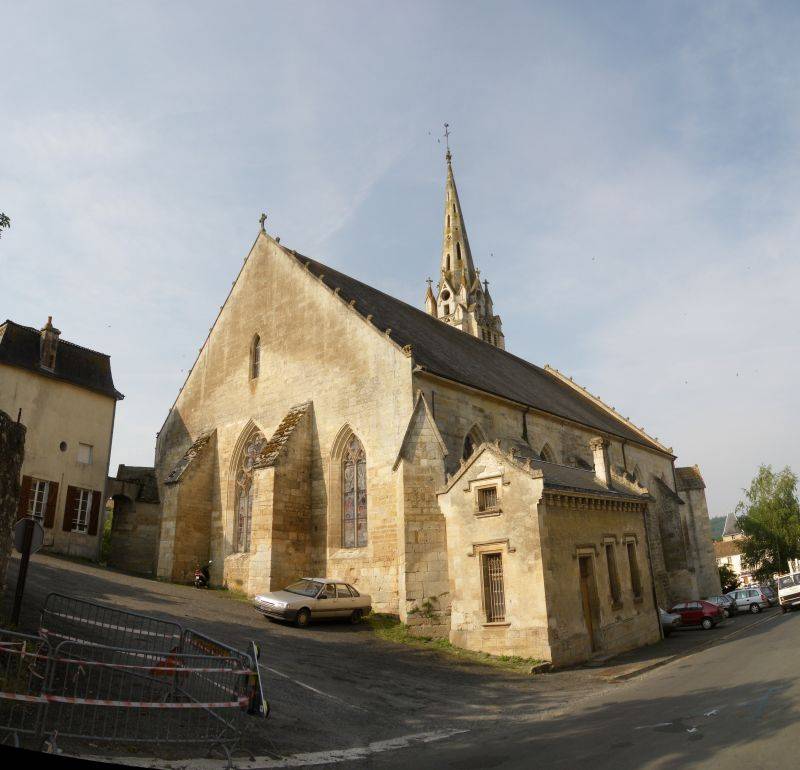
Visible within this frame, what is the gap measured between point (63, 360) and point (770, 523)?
47784 mm

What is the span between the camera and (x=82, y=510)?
24.0 meters

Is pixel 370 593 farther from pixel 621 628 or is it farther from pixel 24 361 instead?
pixel 24 361

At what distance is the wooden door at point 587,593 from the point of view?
648 inches

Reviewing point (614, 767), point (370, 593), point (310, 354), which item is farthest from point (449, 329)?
point (614, 767)

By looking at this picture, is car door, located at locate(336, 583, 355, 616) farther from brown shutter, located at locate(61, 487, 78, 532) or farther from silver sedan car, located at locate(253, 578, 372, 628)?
brown shutter, located at locate(61, 487, 78, 532)

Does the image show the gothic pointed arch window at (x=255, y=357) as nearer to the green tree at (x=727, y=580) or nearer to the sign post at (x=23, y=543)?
the sign post at (x=23, y=543)

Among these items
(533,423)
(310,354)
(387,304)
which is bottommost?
A: (533,423)

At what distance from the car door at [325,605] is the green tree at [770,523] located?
42.1 meters

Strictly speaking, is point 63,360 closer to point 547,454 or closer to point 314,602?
point 314,602

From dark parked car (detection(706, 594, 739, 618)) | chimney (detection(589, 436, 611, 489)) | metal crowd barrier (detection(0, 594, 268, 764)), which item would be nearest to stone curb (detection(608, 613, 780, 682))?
chimney (detection(589, 436, 611, 489))

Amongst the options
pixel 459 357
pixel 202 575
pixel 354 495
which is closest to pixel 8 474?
pixel 354 495

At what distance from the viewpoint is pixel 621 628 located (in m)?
18.0

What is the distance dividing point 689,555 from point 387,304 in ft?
73.6

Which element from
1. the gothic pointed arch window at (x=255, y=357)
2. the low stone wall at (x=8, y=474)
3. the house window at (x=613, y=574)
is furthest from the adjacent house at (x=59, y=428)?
the house window at (x=613, y=574)
